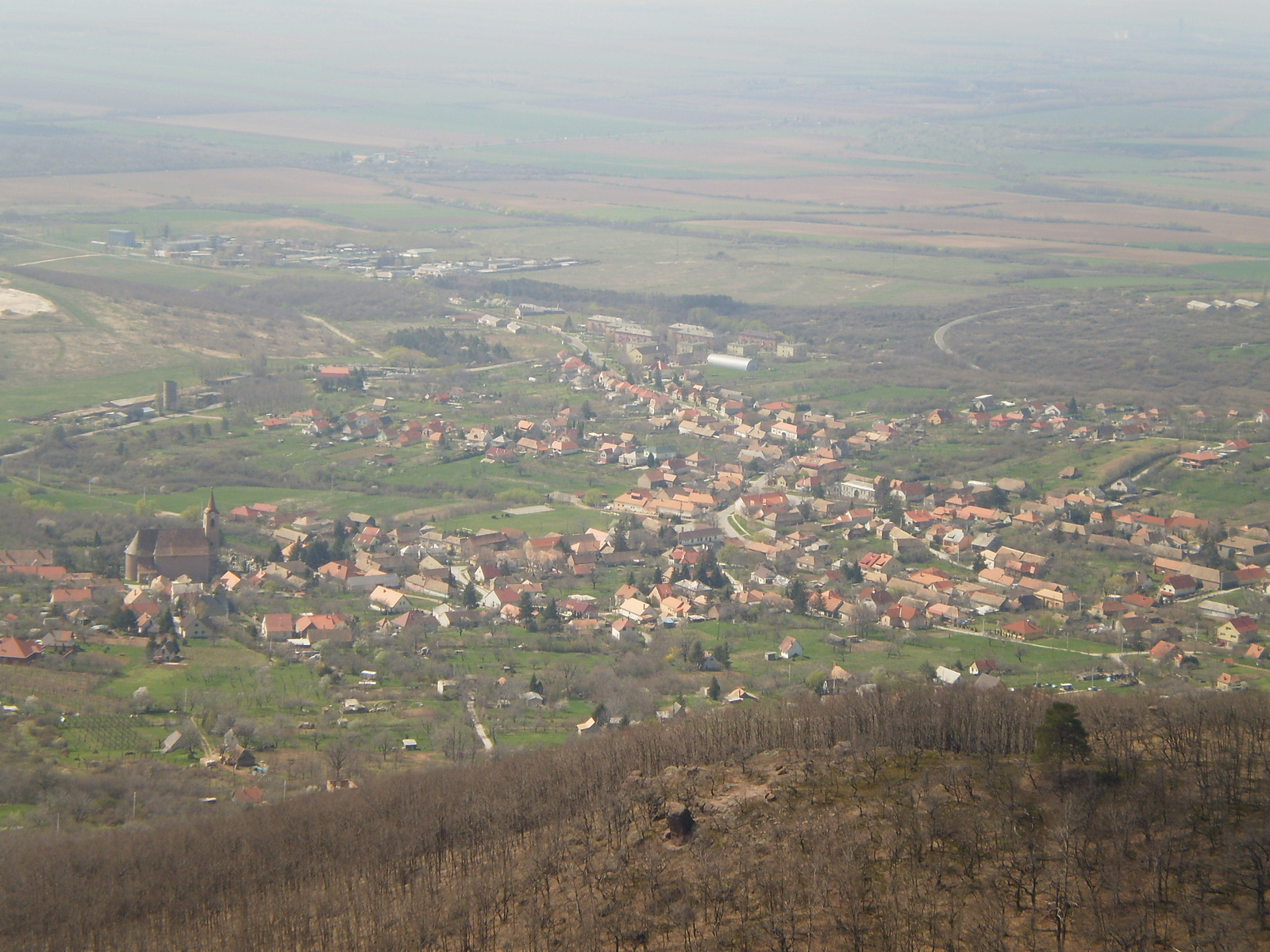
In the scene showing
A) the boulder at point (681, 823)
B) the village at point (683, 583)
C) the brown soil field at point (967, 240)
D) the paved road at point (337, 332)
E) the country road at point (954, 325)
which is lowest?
the village at point (683, 583)

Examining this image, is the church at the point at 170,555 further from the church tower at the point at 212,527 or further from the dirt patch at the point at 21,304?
the dirt patch at the point at 21,304

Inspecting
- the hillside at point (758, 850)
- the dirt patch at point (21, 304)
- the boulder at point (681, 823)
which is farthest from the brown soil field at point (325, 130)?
the boulder at point (681, 823)

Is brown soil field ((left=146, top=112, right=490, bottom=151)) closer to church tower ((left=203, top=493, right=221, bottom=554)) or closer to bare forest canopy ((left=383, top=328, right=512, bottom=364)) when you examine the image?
bare forest canopy ((left=383, top=328, right=512, bottom=364))

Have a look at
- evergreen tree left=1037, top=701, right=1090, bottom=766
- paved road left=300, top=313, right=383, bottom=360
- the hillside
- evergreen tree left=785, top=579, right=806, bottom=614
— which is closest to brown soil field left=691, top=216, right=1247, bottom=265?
paved road left=300, top=313, right=383, bottom=360

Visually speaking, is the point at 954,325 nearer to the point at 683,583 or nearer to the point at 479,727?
the point at 683,583

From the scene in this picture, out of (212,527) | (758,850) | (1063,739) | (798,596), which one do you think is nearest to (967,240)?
(798,596)
